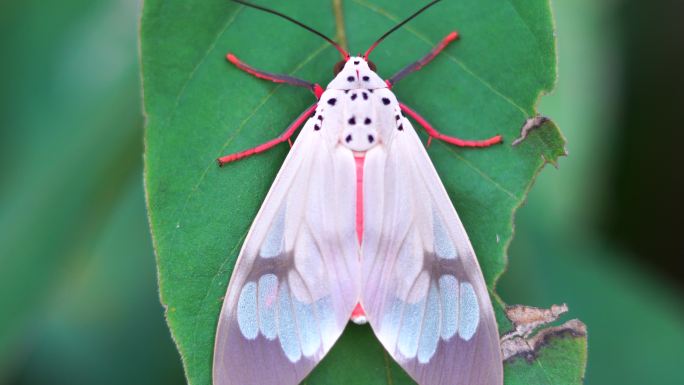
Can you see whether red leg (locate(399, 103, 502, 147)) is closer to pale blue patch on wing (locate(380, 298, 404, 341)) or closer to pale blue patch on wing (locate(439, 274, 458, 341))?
pale blue patch on wing (locate(439, 274, 458, 341))

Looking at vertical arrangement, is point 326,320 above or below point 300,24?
below

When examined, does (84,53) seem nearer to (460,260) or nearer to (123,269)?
(123,269)

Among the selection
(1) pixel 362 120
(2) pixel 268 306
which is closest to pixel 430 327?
(2) pixel 268 306

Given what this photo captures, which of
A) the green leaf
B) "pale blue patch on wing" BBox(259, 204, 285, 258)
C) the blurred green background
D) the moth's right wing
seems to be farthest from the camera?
the blurred green background

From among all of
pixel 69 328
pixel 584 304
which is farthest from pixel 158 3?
pixel 584 304

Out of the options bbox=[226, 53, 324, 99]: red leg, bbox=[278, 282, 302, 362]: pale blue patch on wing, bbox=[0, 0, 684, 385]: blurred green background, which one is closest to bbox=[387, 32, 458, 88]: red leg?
bbox=[226, 53, 324, 99]: red leg

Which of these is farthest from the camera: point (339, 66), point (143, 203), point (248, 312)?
point (143, 203)

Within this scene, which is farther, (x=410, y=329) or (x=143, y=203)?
(x=143, y=203)

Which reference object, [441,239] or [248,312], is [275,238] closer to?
[248,312]
